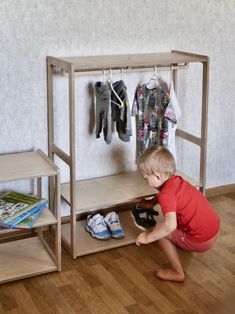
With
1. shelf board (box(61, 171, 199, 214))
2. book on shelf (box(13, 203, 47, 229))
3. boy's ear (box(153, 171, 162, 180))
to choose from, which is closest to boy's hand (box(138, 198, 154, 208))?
shelf board (box(61, 171, 199, 214))

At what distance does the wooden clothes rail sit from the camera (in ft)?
8.81

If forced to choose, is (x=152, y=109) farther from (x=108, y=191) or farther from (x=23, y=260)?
(x=23, y=260)

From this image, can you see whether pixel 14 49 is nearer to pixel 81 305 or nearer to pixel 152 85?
pixel 152 85

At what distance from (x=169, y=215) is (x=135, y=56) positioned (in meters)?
1.01

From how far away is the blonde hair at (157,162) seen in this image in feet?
8.21

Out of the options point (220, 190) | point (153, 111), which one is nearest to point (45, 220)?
point (153, 111)

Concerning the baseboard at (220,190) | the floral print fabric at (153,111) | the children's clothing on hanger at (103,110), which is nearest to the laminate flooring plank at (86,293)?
the children's clothing on hanger at (103,110)

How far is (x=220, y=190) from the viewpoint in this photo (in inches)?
144

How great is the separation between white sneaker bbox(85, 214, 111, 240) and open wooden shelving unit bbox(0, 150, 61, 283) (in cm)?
25

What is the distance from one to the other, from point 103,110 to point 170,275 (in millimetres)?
925

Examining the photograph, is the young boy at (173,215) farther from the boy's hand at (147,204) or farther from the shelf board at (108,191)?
the shelf board at (108,191)

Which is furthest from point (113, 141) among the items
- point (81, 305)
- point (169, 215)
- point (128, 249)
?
point (81, 305)

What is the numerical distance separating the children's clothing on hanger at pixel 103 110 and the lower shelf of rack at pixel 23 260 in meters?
0.69

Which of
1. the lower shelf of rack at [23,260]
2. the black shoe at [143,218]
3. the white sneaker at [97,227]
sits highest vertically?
the black shoe at [143,218]
